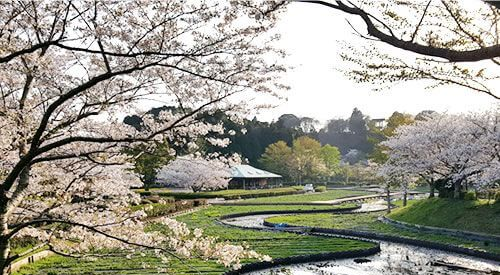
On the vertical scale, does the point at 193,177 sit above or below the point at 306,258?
above

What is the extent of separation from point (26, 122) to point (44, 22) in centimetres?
131

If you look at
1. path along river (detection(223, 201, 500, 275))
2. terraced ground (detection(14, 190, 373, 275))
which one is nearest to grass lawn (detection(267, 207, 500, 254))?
path along river (detection(223, 201, 500, 275))

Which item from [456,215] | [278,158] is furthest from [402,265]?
[278,158]

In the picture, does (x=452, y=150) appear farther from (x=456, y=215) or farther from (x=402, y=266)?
(x=402, y=266)

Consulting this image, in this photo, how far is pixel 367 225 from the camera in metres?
23.4

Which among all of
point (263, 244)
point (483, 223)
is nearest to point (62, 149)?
point (263, 244)

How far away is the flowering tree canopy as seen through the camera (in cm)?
2145

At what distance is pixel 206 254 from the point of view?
5699 mm

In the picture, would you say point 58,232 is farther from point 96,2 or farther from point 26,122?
point 96,2

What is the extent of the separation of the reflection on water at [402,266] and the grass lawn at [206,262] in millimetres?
1080

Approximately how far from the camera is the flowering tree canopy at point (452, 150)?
2145 centimetres

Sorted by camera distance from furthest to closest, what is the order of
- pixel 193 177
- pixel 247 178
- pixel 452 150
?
pixel 247 178 < pixel 193 177 < pixel 452 150

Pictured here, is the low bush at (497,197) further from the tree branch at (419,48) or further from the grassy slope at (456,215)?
the tree branch at (419,48)

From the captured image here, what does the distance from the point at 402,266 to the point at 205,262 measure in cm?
608
